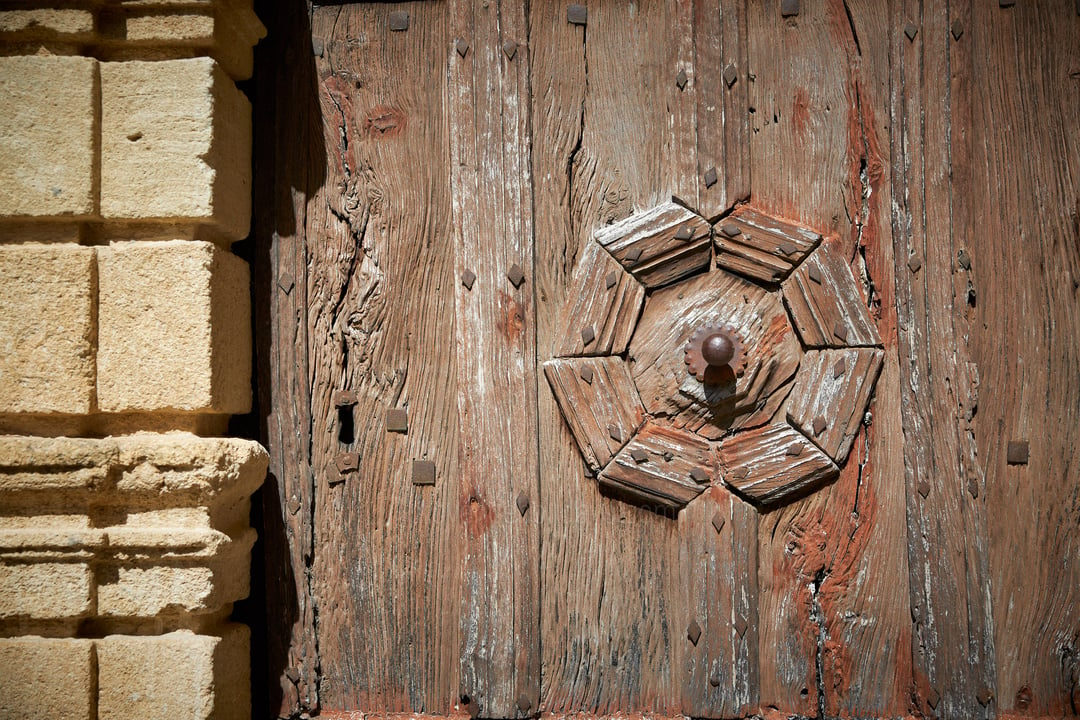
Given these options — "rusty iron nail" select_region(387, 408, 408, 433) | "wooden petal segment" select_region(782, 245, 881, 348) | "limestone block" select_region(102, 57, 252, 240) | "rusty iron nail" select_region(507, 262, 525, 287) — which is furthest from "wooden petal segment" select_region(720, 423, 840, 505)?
"limestone block" select_region(102, 57, 252, 240)

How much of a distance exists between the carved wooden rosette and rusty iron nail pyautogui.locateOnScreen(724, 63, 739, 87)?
0.29 meters

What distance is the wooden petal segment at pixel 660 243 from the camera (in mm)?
1537

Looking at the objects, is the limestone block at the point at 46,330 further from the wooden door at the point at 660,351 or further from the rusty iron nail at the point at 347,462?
the rusty iron nail at the point at 347,462

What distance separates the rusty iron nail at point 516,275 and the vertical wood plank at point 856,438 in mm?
562

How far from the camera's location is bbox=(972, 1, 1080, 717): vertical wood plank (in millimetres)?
1495

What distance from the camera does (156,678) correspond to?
1339 mm

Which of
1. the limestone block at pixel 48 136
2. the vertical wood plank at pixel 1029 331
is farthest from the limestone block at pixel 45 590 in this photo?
the vertical wood plank at pixel 1029 331

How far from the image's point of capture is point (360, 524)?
1.57 metres

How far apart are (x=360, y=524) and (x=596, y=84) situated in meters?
1.16

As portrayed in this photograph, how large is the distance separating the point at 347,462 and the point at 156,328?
1.62ft

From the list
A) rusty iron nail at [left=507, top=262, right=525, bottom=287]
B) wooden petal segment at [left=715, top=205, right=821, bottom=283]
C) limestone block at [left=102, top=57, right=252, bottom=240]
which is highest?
limestone block at [left=102, top=57, right=252, bottom=240]

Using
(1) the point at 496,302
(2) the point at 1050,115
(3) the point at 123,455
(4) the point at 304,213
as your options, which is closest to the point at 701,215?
(1) the point at 496,302

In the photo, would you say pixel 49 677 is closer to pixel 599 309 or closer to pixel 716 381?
pixel 599 309

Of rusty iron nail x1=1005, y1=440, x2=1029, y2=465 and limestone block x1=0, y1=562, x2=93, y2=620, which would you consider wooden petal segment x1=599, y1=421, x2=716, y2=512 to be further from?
limestone block x1=0, y1=562, x2=93, y2=620
